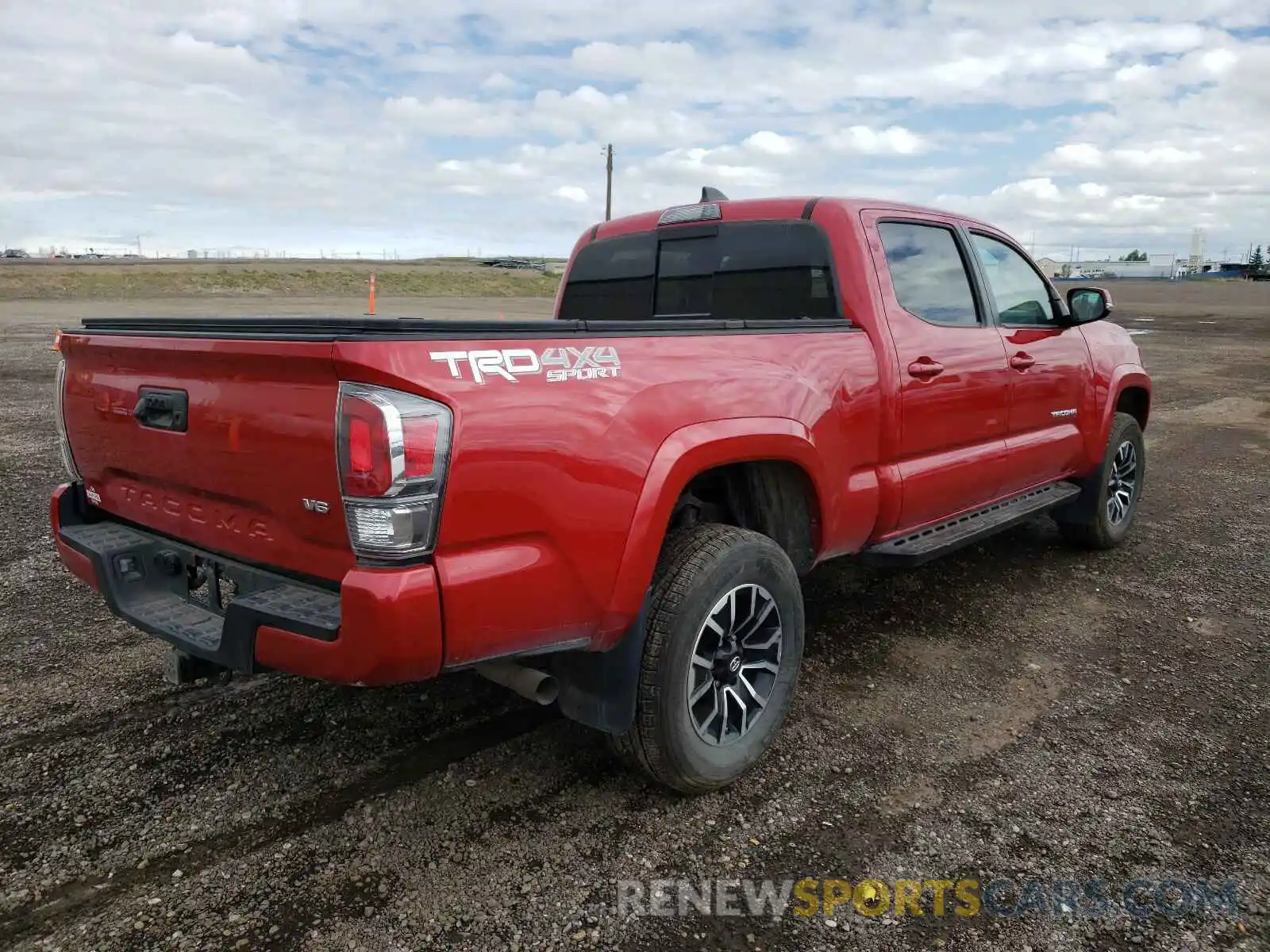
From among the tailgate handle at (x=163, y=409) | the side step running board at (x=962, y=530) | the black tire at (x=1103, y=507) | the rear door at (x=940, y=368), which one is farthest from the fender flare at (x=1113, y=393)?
the tailgate handle at (x=163, y=409)

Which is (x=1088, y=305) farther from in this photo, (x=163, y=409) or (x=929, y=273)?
(x=163, y=409)

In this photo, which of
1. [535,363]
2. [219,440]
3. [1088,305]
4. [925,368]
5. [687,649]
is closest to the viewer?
[535,363]

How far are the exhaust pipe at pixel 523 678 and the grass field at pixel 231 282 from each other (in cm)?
3534

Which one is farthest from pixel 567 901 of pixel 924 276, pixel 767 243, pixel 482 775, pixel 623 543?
pixel 924 276

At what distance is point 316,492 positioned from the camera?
2.34m

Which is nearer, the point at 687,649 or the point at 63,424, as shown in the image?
the point at 687,649

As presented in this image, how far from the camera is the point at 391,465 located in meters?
2.18

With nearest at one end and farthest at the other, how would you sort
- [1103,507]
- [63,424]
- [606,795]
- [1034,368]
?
[606,795]
[63,424]
[1034,368]
[1103,507]

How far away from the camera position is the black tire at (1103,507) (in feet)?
18.1

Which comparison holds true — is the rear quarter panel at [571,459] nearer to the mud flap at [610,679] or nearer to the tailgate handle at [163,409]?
the mud flap at [610,679]

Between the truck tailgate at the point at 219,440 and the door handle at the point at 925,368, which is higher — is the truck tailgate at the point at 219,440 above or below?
below

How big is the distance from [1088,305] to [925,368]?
1.65 metres

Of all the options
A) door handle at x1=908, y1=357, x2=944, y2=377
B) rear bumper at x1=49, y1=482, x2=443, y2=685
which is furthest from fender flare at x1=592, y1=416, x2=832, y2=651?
door handle at x1=908, y1=357, x2=944, y2=377

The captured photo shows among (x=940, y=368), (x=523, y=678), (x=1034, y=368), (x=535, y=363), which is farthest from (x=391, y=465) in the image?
(x=1034, y=368)
